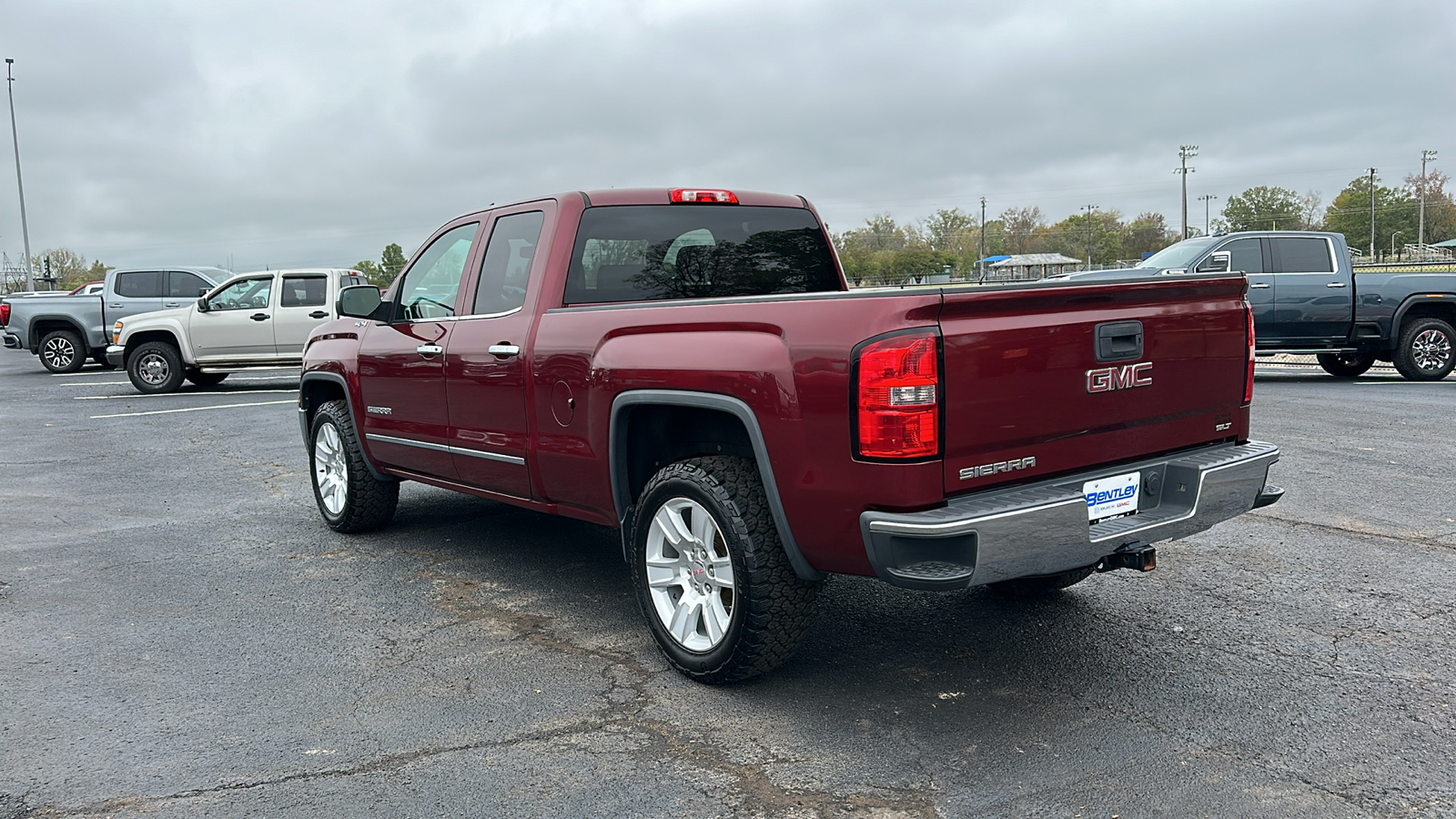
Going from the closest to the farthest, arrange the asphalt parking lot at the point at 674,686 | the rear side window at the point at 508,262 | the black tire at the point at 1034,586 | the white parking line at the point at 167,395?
the asphalt parking lot at the point at 674,686
the black tire at the point at 1034,586
the rear side window at the point at 508,262
the white parking line at the point at 167,395

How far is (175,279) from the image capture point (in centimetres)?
2036

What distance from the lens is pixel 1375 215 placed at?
9819 cm

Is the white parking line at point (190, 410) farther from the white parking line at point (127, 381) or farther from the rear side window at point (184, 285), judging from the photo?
the rear side window at point (184, 285)

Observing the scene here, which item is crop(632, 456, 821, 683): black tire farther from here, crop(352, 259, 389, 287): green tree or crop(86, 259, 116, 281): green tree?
crop(86, 259, 116, 281): green tree

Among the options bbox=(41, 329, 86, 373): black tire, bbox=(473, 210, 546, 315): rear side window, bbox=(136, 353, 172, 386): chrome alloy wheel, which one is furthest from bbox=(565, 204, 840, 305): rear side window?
bbox=(41, 329, 86, 373): black tire

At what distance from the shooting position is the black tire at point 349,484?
6.39 metres

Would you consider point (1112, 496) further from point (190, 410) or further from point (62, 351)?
point (62, 351)

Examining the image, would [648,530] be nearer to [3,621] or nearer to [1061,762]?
[1061,762]

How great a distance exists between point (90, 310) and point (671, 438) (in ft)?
66.5

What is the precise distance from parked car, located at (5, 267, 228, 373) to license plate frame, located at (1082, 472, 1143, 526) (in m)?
20.3

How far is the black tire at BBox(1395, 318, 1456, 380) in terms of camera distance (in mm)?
13797

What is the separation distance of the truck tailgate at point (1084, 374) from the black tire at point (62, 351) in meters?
22.1

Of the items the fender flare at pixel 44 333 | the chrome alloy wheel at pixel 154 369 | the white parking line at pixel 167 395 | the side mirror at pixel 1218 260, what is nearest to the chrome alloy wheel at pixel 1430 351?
the side mirror at pixel 1218 260

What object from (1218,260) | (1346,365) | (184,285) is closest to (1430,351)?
(1346,365)
